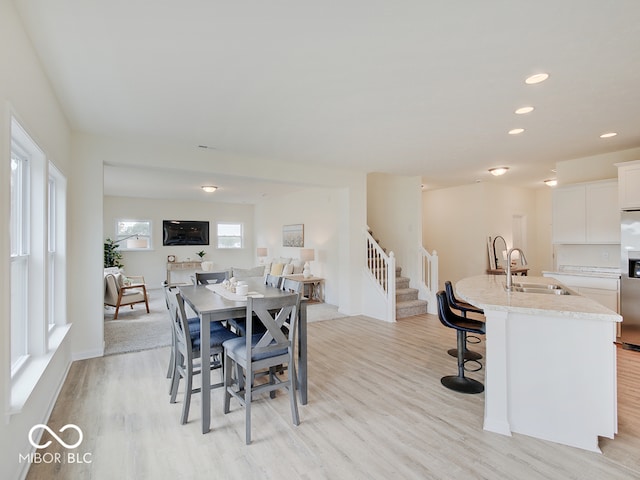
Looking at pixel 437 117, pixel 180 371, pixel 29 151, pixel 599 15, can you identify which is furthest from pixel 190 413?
pixel 599 15

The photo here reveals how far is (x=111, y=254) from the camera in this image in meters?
8.55

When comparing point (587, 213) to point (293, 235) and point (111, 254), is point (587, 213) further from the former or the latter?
point (111, 254)

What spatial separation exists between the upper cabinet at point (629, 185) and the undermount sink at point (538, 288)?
1.82m

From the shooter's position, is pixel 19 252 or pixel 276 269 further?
pixel 276 269

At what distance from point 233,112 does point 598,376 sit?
3.66 meters

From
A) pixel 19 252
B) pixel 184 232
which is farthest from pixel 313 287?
pixel 19 252

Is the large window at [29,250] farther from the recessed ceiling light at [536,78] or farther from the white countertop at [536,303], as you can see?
the recessed ceiling light at [536,78]

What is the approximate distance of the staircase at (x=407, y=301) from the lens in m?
6.00

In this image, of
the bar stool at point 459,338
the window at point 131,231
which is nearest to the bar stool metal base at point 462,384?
the bar stool at point 459,338

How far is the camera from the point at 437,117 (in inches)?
134

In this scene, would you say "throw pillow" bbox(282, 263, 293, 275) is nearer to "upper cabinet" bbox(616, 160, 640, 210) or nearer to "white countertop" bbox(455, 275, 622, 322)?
"white countertop" bbox(455, 275, 622, 322)

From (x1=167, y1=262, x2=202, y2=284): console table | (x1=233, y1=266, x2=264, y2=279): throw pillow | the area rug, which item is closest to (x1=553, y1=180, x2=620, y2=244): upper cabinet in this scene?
the area rug

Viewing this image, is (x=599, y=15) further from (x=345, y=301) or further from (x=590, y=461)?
(x=345, y=301)

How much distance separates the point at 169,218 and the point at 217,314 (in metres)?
8.22
